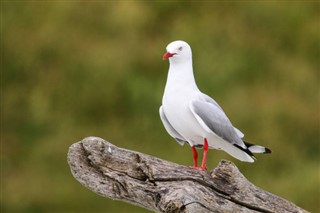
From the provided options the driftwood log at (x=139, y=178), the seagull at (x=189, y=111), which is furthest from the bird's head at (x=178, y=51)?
the driftwood log at (x=139, y=178)

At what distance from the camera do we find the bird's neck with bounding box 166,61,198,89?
15.7ft

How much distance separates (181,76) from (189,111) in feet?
0.85

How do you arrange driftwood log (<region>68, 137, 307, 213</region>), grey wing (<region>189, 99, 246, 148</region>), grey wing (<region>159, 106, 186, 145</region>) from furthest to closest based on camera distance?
grey wing (<region>159, 106, 186, 145</region>) → grey wing (<region>189, 99, 246, 148</region>) → driftwood log (<region>68, 137, 307, 213</region>)

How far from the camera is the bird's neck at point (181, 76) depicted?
4.79 m

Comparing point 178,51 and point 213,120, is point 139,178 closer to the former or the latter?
point 213,120

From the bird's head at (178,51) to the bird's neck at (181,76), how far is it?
4 centimetres

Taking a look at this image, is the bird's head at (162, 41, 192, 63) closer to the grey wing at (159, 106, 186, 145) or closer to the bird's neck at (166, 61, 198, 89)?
the bird's neck at (166, 61, 198, 89)

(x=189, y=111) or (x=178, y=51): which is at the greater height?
(x=178, y=51)

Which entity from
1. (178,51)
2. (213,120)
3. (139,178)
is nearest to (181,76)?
(178,51)

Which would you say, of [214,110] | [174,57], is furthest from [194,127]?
[174,57]

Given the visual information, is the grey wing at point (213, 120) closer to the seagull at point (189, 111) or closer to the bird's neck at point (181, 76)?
the seagull at point (189, 111)

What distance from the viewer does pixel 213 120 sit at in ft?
15.6

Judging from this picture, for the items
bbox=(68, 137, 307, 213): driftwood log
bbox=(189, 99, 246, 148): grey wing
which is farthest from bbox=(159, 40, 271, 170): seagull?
bbox=(68, 137, 307, 213): driftwood log

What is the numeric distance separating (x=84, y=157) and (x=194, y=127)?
0.75m
